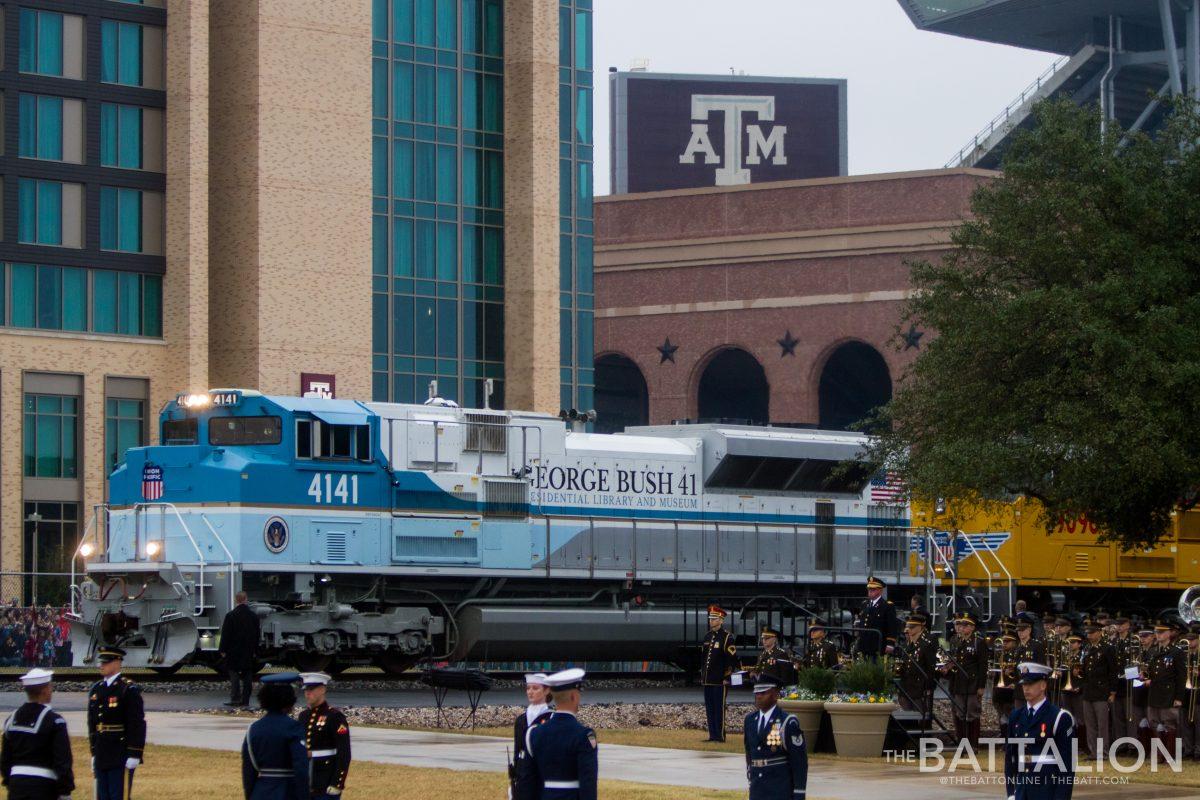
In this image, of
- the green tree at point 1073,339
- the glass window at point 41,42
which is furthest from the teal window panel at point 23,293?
the green tree at point 1073,339

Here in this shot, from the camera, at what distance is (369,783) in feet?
61.5

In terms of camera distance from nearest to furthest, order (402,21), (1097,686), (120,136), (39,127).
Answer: (1097,686) → (39,127) → (120,136) → (402,21)

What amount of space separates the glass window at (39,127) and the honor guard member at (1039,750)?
48.1 meters

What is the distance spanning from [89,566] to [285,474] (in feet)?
11.2

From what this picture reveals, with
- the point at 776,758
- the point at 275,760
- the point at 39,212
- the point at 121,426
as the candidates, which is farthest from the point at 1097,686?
the point at 39,212

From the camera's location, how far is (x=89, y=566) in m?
30.2

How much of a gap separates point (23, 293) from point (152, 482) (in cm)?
2848

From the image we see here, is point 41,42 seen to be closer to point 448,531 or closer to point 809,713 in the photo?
point 448,531

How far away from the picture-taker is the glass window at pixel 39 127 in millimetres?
56781

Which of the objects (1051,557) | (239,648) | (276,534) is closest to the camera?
(239,648)

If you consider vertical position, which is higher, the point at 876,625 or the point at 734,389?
the point at 734,389

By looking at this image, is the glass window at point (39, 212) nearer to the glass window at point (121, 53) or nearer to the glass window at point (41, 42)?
the glass window at point (41, 42)

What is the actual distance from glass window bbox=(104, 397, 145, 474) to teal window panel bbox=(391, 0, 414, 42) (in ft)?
48.9

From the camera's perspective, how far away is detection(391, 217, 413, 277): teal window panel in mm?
63531
